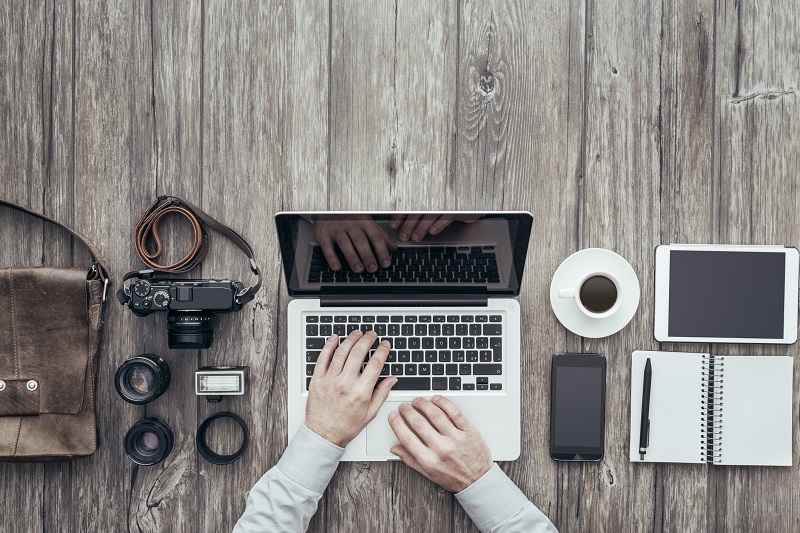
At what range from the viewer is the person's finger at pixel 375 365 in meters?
1.14

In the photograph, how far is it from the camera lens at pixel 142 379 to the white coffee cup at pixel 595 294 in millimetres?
874

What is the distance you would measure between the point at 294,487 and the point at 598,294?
0.76 meters

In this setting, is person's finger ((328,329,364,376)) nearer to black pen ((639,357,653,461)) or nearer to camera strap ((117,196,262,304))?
camera strap ((117,196,262,304))

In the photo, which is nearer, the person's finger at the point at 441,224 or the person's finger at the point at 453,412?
the person's finger at the point at 441,224

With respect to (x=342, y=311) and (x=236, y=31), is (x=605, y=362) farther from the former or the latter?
(x=236, y=31)

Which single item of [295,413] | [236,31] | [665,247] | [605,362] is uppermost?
[236,31]

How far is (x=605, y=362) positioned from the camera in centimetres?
121

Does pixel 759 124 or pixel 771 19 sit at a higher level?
pixel 771 19

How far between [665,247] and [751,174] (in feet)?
0.88

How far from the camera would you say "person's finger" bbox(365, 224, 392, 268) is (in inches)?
41.2

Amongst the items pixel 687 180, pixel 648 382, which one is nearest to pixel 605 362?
pixel 648 382

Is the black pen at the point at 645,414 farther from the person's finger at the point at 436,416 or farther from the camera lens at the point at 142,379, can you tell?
the camera lens at the point at 142,379

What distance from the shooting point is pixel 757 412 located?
47.3 inches

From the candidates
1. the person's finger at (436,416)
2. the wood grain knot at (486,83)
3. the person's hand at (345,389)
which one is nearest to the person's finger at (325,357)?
the person's hand at (345,389)
